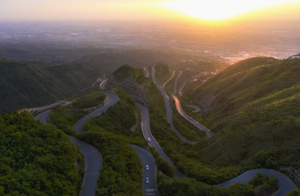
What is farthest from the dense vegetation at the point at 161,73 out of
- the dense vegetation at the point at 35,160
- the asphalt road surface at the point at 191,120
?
the dense vegetation at the point at 35,160

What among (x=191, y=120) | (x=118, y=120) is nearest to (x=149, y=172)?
(x=118, y=120)

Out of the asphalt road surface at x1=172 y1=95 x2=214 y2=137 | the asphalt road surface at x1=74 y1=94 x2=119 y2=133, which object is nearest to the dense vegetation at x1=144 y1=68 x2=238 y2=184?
the asphalt road surface at x1=172 y1=95 x2=214 y2=137

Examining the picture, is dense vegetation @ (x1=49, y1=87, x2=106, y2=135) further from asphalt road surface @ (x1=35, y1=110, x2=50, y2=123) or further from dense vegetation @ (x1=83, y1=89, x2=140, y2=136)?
dense vegetation @ (x1=83, y1=89, x2=140, y2=136)

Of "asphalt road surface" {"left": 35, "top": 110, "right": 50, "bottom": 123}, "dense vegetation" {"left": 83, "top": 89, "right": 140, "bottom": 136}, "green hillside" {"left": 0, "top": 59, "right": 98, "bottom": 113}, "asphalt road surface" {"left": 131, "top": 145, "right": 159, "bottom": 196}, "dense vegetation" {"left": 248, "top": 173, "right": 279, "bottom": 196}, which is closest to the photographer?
"dense vegetation" {"left": 248, "top": 173, "right": 279, "bottom": 196}

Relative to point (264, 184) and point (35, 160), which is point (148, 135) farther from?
point (35, 160)

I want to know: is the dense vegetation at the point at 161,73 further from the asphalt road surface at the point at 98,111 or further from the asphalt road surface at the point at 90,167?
Answer: the asphalt road surface at the point at 90,167

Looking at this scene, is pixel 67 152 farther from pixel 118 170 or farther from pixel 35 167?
pixel 118 170
